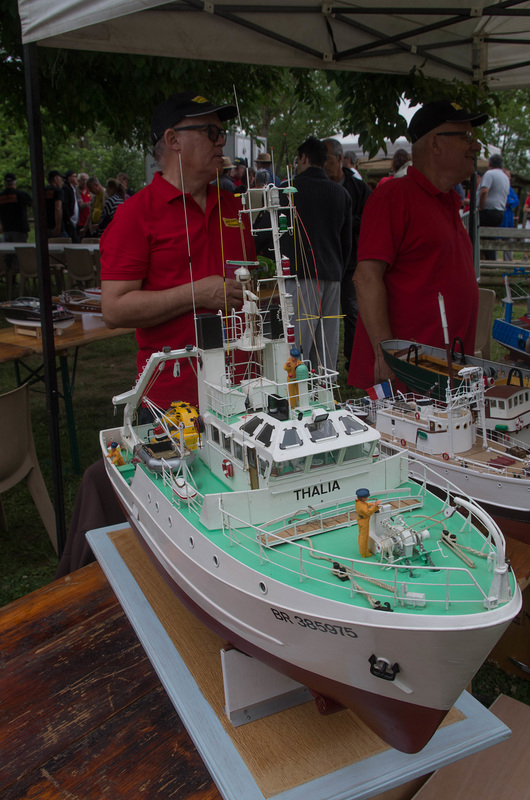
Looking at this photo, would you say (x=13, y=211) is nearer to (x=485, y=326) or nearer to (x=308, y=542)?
(x=485, y=326)

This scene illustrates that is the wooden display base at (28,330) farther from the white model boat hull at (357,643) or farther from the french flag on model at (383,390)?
the white model boat hull at (357,643)

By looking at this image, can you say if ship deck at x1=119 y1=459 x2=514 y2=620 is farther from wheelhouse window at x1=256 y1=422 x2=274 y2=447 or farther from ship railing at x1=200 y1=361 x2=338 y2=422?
ship railing at x1=200 y1=361 x2=338 y2=422

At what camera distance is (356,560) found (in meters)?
3.03

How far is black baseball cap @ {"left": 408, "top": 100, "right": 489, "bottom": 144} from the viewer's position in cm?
594

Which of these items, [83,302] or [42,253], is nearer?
[42,253]

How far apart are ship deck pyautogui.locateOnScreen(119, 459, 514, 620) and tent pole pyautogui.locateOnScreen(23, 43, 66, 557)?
242 centimetres

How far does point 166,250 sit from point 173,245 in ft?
0.23

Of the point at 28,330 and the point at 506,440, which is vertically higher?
the point at 28,330

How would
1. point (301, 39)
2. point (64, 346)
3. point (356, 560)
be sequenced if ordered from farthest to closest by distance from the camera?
point (64, 346)
point (301, 39)
point (356, 560)

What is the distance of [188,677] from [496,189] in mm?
24424

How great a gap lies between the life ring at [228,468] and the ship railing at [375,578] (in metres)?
0.46

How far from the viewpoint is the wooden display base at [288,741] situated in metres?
2.96

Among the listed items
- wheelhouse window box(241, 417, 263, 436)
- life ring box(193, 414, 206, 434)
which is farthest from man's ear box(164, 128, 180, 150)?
wheelhouse window box(241, 417, 263, 436)

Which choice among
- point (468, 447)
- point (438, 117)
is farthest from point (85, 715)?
point (438, 117)
